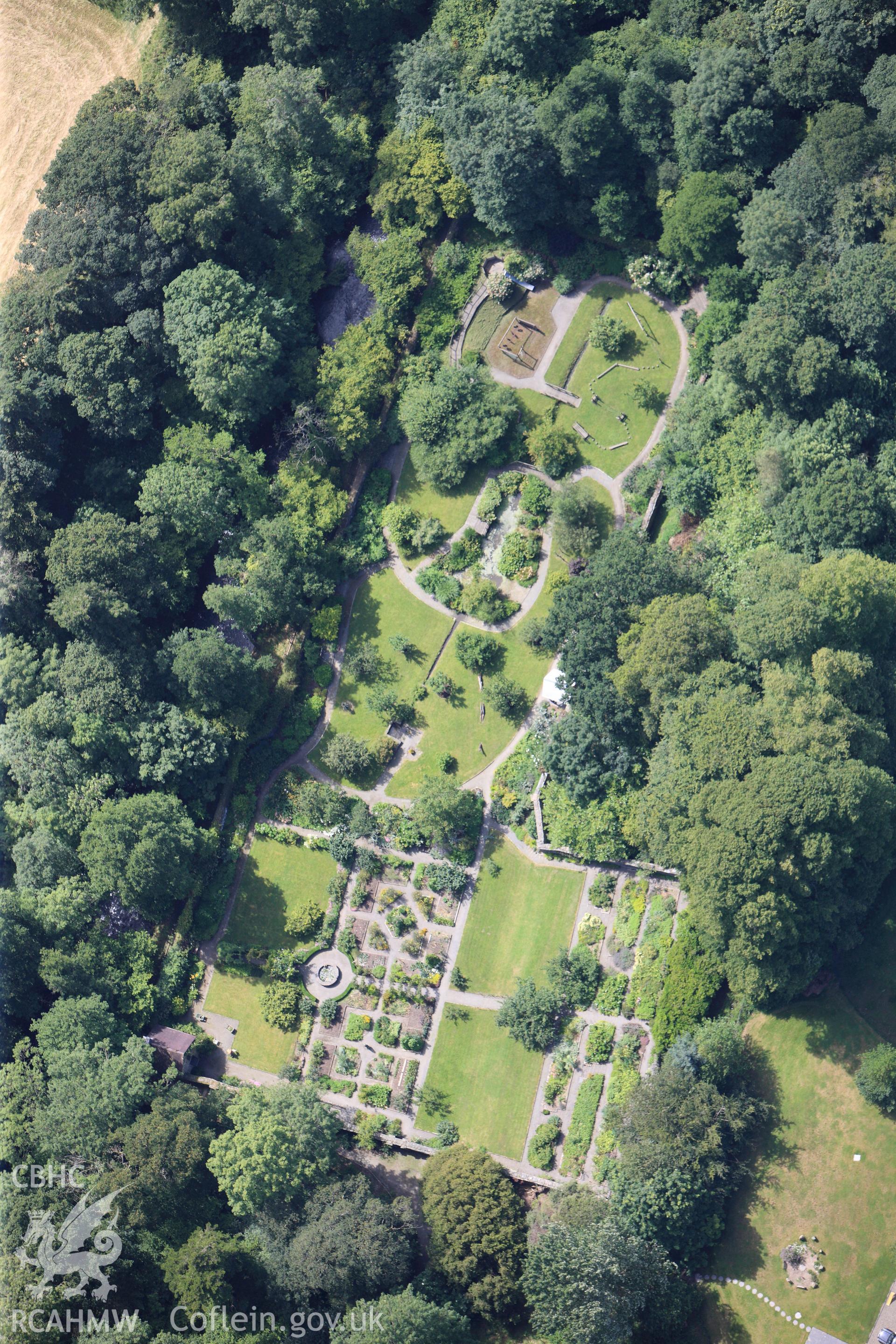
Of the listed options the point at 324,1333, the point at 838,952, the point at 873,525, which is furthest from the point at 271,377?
the point at 324,1333

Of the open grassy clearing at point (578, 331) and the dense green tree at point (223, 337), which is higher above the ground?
the open grassy clearing at point (578, 331)

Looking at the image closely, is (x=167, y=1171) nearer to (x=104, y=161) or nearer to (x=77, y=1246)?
(x=77, y=1246)

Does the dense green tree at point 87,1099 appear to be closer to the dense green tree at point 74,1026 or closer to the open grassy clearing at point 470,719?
the dense green tree at point 74,1026

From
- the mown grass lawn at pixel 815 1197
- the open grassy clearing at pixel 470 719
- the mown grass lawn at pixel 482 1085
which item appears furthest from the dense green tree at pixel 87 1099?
the mown grass lawn at pixel 815 1197

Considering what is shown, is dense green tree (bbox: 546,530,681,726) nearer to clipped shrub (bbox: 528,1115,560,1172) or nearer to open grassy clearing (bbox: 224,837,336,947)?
open grassy clearing (bbox: 224,837,336,947)

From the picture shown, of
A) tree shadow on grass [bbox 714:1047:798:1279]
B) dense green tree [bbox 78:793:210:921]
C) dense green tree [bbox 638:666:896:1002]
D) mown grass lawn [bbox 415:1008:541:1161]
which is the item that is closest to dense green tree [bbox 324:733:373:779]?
dense green tree [bbox 78:793:210:921]

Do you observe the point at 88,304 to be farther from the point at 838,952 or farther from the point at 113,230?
the point at 838,952
